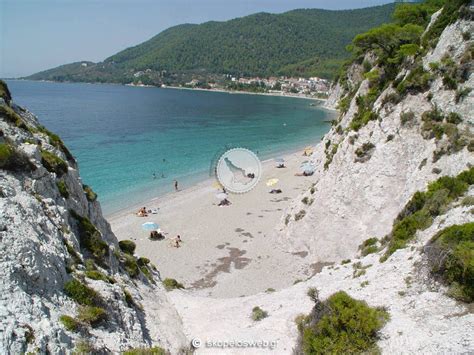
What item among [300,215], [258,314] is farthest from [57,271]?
[300,215]

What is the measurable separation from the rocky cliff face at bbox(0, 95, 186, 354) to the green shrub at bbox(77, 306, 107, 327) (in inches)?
1.0

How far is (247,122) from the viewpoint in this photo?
10125 cm

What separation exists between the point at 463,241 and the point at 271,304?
24.4 ft

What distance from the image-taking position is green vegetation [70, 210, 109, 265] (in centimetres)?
1359

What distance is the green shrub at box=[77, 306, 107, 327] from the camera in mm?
9691

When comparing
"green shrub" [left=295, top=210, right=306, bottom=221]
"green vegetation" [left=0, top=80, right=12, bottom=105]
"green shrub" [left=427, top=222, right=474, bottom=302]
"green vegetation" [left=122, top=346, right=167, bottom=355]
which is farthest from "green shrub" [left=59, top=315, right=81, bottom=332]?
"green shrub" [left=295, top=210, right=306, bottom=221]

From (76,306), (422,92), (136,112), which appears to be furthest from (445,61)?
(136,112)

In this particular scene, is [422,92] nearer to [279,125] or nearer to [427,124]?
[427,124]

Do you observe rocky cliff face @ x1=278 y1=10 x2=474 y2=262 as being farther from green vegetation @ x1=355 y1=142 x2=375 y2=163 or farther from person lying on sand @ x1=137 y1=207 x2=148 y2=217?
person lying on sand @ x1=137 y1=207 x2=148 y2=217

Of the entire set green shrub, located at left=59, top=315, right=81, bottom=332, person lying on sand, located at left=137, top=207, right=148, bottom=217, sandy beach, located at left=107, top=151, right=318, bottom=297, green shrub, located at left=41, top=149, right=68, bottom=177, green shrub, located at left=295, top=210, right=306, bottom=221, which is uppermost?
green shrub, located at left=41, top=149, right=68, bottom=177

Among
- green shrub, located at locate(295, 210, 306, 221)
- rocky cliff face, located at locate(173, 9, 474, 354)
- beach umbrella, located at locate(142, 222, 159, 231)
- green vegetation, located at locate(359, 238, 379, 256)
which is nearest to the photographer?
rocky cliff face, located at locate(173, 9, 474, 354)

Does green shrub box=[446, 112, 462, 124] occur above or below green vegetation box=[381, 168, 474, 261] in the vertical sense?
above

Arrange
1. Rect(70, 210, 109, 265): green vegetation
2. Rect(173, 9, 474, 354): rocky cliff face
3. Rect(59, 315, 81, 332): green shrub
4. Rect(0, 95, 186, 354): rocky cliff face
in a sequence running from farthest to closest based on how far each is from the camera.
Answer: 1. Rect(70, 210, 109, 265): green vegetation
2. Rect(173, 9, 474, 354): rocky cliff face
3. Rect(59, 315, 81, 332): green shrub
4. Rect(0, 95, 186, 354): rocky cliff face

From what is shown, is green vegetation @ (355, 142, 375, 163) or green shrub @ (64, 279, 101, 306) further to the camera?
green vegetation @ (355, 142, 375, 163)
